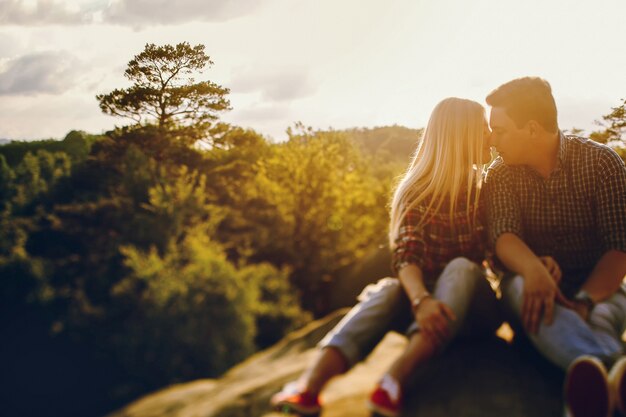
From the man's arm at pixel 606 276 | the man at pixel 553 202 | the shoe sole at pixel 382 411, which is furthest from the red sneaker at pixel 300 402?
the man's arm at pixel 606 276

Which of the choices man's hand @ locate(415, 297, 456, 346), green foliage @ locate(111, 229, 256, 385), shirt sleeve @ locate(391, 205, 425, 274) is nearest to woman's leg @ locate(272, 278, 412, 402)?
shirt sleeve @ locate(391, 205, 425, 274)

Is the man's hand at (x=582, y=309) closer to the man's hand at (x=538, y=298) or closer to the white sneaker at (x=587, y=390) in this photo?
the man's hand at (x=538, y=298)

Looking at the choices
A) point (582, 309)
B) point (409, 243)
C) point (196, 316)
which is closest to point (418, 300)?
point (409, 243)

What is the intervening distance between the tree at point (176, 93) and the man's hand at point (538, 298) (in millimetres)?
26333

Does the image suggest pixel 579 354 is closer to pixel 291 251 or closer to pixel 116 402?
pixel 291 251

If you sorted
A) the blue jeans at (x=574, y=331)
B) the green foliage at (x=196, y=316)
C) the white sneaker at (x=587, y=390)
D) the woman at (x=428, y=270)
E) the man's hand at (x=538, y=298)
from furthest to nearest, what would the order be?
A: the green foliage at (x=196, y=316), the man's hand at (x=538, y=298), the woman at (x=428, y=270), the blue jeans at (x=574, y=331), the white sneaker at (x=587, y=390)

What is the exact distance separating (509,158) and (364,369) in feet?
6.13

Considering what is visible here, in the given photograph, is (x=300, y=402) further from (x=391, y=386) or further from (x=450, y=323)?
(x=450, y=323)

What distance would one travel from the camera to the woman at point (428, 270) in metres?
3.10

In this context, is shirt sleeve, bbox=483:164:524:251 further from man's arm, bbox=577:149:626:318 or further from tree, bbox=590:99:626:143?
tree, bbox=590:99:626:143

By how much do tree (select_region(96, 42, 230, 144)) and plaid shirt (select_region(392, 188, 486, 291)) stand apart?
25648mm

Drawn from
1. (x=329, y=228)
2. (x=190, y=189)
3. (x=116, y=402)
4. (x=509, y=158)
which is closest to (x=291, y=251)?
(x=329, y=228)

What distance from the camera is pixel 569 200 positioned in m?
4.11

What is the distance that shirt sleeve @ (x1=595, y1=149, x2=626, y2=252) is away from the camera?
12.7 ft
